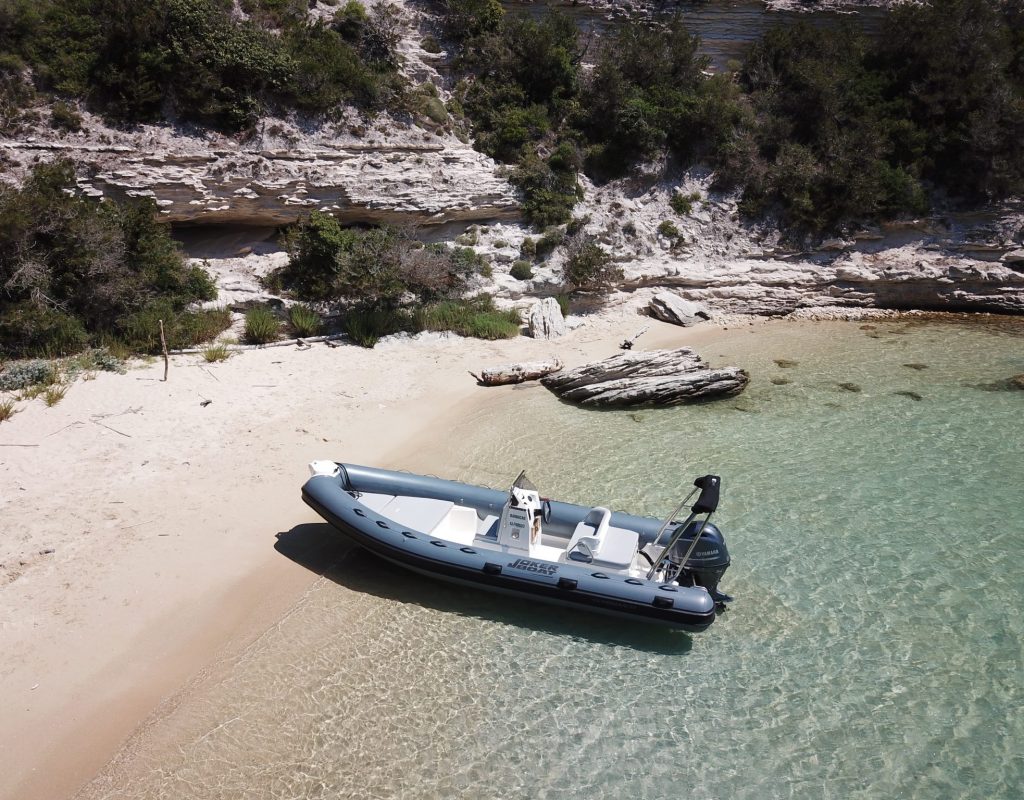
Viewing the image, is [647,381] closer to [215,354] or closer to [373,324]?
[373,324]

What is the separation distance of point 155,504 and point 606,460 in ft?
21.9

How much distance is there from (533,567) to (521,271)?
40.7ft

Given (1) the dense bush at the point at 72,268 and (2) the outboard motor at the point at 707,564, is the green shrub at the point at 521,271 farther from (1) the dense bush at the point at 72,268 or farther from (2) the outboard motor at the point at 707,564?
(2) the outboard motor at the point at 707,564

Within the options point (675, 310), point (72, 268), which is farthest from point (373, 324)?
point (675, 310)

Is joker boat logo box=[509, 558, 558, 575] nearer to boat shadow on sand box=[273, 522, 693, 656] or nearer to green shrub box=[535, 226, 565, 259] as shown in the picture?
A: boat shadow on sand box=[273, 522, 693, 656]

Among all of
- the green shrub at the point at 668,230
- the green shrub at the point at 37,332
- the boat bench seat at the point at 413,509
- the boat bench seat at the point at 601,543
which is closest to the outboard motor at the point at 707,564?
the boat bench seat at the point at 601,543

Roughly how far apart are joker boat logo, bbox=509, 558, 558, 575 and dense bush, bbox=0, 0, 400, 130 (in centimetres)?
1543

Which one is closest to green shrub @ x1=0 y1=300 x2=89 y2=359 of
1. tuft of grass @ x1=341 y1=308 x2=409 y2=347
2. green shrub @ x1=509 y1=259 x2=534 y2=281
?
tuft of grass @ x1=341 y1=308 x2=409 y2=347

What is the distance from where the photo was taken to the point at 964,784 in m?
5.41

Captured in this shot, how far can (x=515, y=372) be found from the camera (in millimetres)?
14109

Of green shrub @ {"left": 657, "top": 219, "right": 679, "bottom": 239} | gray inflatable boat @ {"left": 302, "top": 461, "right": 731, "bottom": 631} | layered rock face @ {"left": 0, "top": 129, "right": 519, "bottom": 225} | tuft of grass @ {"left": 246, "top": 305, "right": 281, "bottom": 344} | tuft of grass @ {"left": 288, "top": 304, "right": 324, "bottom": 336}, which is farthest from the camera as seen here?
green shrub @ {"left": 657, "top": 219, "right": 679, "bottom": 239}

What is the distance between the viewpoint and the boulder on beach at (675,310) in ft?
59.7

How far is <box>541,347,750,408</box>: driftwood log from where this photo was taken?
12898mm

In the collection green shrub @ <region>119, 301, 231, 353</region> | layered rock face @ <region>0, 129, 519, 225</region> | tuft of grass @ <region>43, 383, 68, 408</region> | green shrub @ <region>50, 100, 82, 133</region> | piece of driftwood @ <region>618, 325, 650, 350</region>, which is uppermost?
green shrub @ <region>50, 100, 82, 133</region>
